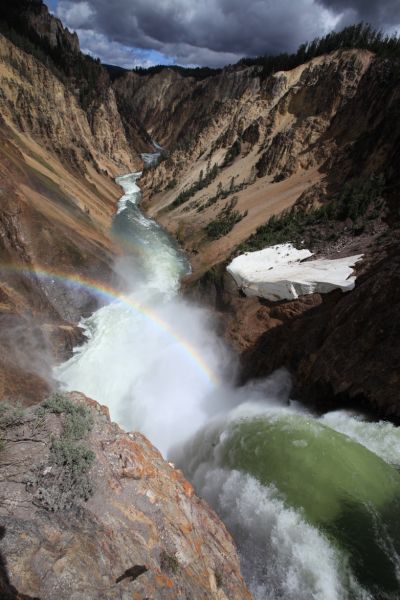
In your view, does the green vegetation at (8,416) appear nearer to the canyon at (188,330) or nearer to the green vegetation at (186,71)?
the canyon at (188,330)

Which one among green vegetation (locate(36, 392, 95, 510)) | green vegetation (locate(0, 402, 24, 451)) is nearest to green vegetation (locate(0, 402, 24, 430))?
green vegetation (locate(0, 402, 24, 451))

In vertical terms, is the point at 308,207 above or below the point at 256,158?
below

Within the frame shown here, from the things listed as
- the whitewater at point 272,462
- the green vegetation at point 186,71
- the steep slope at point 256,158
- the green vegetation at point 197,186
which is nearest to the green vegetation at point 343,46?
the steep slope at point 256,158

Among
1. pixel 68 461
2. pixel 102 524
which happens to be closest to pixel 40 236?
pixel 68 461

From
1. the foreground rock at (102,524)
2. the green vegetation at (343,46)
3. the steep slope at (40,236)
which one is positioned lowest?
the steep slope at (40,236)

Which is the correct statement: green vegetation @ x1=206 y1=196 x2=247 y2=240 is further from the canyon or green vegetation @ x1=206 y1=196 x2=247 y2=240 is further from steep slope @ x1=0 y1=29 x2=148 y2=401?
steep slope @ x1=0 y1=29 x2=148 y2=401

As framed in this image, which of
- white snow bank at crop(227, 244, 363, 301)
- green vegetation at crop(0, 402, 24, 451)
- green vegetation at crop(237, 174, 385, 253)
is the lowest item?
green vegetation at crop(0, 402, 24, 451)

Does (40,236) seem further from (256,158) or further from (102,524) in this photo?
(256,158)
